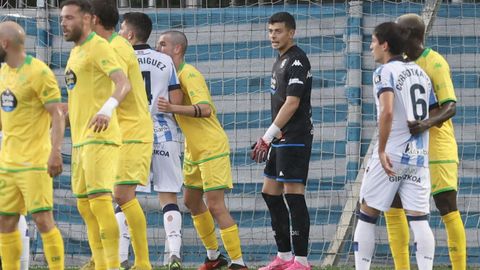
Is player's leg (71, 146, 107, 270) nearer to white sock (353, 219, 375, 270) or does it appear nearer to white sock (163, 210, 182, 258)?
white sock (163, 210, 182, 258)

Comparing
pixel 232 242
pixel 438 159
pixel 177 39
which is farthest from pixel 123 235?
pixel 438 159

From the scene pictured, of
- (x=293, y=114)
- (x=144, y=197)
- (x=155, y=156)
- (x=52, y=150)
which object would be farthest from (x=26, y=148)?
(x=144, y=197)

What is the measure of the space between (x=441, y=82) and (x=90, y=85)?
103 inches

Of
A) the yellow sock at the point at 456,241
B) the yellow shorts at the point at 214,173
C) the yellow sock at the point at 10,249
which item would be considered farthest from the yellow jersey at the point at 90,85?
the yellow sock at the point at 456,241

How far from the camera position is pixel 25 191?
27.6 feet

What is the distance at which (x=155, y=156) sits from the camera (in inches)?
402

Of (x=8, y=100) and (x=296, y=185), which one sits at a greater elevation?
(x=8, y=100)

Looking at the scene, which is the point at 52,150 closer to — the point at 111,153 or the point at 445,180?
the point at 111,153

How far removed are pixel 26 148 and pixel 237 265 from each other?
2609 millimetres

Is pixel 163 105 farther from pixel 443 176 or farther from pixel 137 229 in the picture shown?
pixel 443 176

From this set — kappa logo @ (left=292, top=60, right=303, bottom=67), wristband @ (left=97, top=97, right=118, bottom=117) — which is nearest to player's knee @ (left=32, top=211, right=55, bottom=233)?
wristband @ (left=97, top=97, right=118, bottom=117)

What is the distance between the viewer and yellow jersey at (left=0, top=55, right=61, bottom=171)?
8.44 meters

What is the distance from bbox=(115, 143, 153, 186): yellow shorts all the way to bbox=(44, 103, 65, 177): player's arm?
1.02 m

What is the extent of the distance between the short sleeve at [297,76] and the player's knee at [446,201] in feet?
5.00
